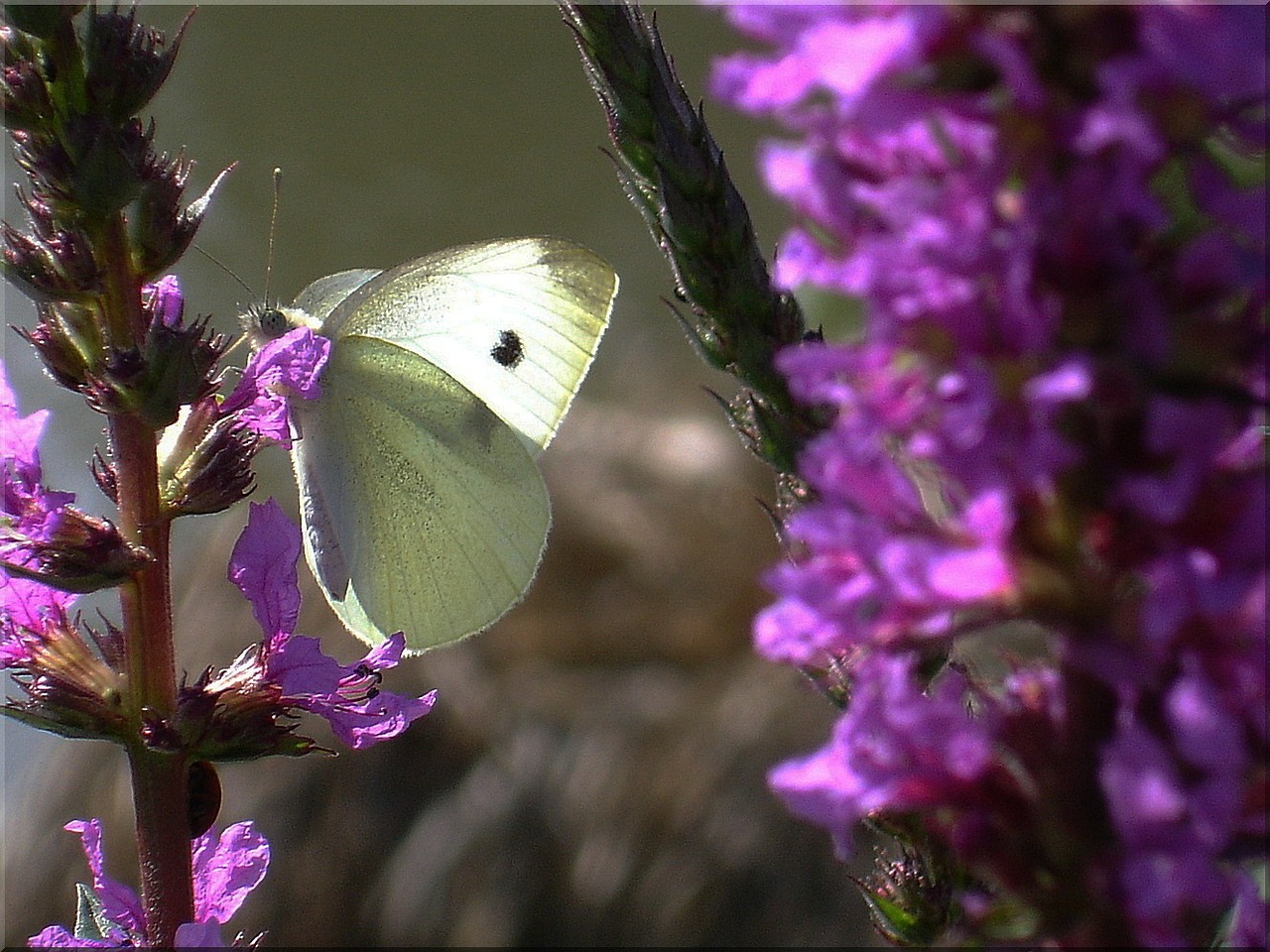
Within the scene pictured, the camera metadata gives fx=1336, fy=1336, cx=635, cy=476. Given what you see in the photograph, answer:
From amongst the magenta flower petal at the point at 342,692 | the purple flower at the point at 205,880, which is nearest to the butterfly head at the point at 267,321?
the magenta flower petal at the point at 342,692

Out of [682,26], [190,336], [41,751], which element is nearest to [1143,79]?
[190,336]

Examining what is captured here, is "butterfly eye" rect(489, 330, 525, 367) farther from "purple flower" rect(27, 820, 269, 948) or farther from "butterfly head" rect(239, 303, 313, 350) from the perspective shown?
"purple flower" rect(27, 820, 269, 948)

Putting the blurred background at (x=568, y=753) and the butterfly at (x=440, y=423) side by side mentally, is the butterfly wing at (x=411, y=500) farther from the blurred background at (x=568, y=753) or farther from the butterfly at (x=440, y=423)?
the blurred background at (x=568, y=753)

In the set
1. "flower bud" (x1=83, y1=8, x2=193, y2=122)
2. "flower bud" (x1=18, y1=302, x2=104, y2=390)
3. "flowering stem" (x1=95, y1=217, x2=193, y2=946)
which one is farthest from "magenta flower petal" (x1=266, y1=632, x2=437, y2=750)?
"flower bud" (x1=83, y1=8, x2=193, y2=122)

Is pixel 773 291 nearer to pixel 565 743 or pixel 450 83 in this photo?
pixel 565 743

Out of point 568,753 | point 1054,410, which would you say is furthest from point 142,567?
point 568,753

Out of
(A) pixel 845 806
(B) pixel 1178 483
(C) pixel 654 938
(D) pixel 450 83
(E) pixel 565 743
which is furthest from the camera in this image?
(D) pixel 450 83
